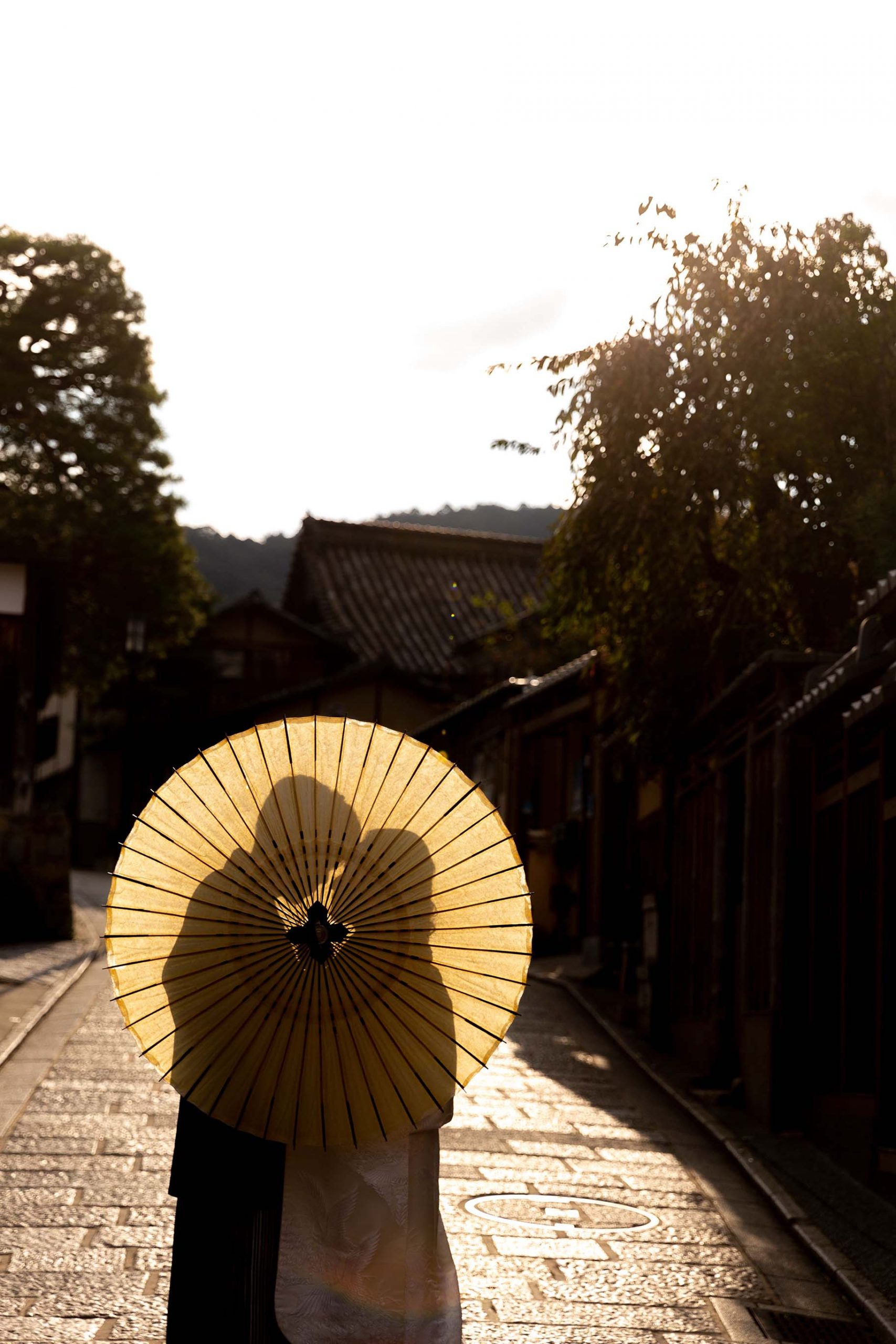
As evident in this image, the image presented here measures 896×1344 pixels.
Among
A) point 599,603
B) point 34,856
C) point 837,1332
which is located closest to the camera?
point 837,1332

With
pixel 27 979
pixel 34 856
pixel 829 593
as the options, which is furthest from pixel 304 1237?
pixel 34 856

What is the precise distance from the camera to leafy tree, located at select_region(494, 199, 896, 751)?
14.2m

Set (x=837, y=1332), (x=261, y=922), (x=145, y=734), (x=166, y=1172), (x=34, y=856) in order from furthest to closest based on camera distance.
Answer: (x=145, y=734) → (x=34, y=856) → (x=166, y=1172) → (x=837, y=1332) → (x=261, y=922)

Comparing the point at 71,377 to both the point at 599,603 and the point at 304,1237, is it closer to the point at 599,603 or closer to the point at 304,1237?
the point at 599,603

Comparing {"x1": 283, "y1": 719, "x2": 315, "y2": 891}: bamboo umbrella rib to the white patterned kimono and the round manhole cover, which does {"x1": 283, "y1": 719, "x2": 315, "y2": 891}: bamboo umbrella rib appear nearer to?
the white patterned kimono

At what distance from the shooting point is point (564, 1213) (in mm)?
8180

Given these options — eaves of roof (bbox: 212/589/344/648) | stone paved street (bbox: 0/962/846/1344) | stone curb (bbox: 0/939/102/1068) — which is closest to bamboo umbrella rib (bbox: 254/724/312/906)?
stone paved street (bbox: 0/962/846/1344)

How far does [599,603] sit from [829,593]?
2.57 m

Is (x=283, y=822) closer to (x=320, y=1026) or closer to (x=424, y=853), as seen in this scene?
(x=424, y=853)

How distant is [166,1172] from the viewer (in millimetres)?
8273

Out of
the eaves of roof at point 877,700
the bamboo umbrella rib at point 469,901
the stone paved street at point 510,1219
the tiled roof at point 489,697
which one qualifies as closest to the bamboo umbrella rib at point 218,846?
the bamboo umbrella rib at point 469,901

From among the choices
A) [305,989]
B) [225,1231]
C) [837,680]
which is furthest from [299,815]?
[837,680]

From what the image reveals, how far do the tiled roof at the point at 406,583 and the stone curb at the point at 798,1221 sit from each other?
29.3 metres

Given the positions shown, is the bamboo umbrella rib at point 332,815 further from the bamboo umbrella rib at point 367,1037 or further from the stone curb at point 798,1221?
the stone curb at point 798,1221
